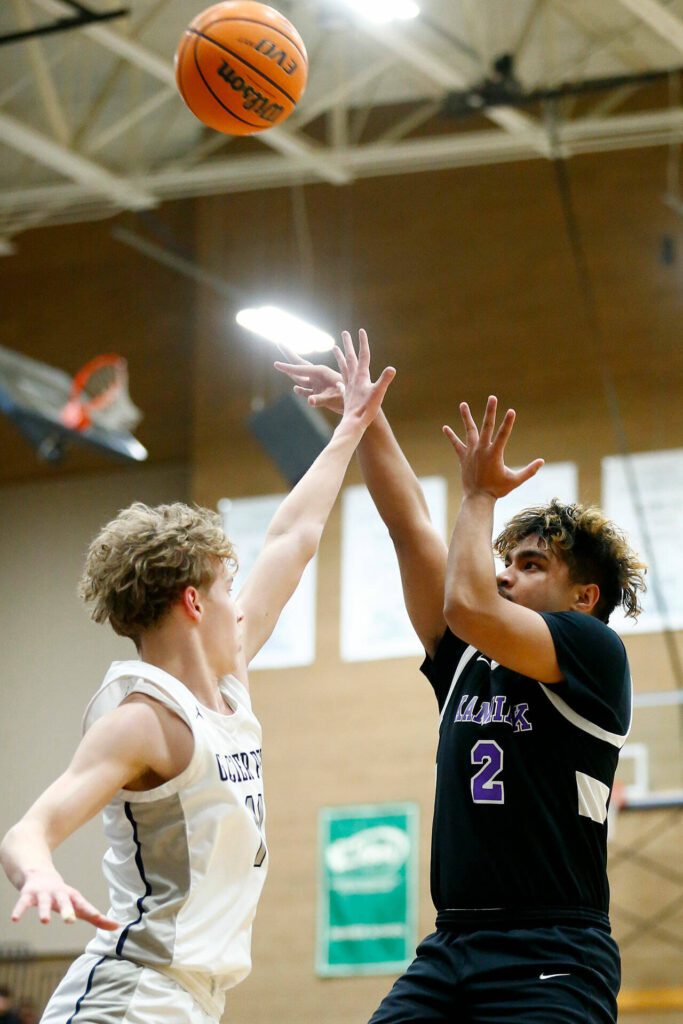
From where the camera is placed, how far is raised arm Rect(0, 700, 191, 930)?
2.72m

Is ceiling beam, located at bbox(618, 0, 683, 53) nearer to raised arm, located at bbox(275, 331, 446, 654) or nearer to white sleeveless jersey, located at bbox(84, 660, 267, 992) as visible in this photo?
raised arm, located at bbox(275, 331, 446, 654)

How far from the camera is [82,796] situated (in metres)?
2.98

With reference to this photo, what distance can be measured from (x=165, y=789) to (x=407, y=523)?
3.98 ft

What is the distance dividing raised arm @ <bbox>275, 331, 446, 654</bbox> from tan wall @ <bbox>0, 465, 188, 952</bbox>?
35.8 feet

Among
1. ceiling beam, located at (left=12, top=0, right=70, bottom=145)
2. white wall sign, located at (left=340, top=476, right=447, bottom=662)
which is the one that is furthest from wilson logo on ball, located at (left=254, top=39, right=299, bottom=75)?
white wall sign, located at (left=340, top=476, right=447, bottom=662)

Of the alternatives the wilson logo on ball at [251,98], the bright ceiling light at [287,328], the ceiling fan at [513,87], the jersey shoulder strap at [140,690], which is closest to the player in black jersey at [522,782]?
the jersey shoulder strap at [140,690]

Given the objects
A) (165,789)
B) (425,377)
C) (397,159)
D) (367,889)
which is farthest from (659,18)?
(165,789)

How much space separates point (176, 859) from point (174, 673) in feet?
1.41

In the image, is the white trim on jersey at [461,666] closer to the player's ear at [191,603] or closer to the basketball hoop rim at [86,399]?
the player's ear at [191,603]

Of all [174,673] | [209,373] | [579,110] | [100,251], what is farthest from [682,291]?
[174,673]

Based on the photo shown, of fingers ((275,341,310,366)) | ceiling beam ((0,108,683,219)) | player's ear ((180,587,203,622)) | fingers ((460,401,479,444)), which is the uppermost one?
ceiling beam ((0,108,683,219))

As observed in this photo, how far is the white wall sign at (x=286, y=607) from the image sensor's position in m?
15.7

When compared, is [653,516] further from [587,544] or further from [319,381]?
[587,544]

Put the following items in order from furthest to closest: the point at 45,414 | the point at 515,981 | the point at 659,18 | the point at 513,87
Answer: the point at 45,414, the point at 513,87, the point at 659,18, the point at 515,981
